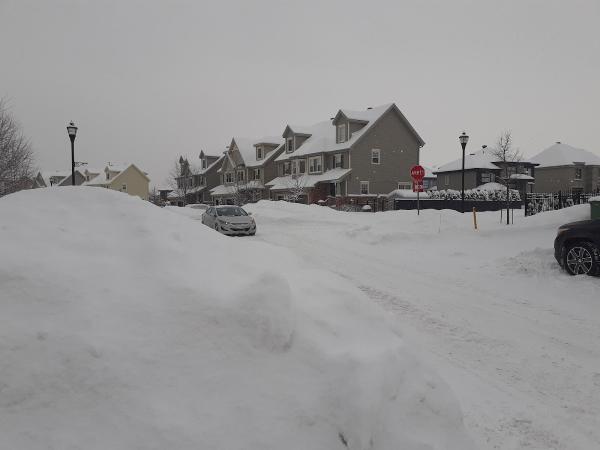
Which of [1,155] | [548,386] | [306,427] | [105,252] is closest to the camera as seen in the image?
[306,427]

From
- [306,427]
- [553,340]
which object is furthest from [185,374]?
[553,340]

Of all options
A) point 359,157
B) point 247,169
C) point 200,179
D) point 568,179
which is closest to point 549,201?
point 359,157

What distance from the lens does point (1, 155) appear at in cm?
2155

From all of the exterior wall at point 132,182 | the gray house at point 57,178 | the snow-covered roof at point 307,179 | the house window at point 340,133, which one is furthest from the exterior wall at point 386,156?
the gray house at point 57,178

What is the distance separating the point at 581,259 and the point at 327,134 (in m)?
38.5

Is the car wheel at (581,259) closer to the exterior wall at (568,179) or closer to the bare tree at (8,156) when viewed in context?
the bare tree at (8,156)

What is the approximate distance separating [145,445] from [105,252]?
5.53ft

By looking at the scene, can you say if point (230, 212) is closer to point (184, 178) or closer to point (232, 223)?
point (232, 223)

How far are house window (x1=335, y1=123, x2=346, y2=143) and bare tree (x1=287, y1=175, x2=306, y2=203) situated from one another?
5830 mm

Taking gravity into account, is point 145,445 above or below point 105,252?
below

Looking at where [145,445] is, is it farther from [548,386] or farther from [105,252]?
[548,386]

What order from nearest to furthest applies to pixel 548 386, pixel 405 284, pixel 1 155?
pixel 548 386
pixel 405 284
pixel 1 155

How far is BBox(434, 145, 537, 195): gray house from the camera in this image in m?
47.6

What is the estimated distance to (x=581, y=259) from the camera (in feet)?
27.4
